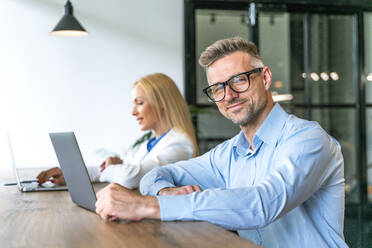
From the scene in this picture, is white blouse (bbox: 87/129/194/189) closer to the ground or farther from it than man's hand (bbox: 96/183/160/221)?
closer to the ground

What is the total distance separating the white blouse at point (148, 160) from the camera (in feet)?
7.99

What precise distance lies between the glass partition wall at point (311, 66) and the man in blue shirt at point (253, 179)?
319 cm

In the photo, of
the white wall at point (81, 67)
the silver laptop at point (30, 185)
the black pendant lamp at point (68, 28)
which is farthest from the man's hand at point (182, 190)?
the white wall at point (81, 67)

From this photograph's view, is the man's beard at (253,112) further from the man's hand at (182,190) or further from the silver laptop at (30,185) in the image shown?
the silver laptop at (30,185)

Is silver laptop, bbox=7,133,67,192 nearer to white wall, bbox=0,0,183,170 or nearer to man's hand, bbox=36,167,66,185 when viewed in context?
man's hand, bbox=36,167,66,185

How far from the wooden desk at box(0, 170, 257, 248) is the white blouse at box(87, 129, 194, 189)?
733 mm

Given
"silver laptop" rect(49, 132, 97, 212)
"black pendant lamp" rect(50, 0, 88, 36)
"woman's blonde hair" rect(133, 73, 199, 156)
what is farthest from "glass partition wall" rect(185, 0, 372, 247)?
"silver laptop" rect(49, 132, 97, 212)

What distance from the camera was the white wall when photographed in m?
4.72

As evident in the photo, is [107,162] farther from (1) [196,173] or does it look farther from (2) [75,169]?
(2) [75,169]

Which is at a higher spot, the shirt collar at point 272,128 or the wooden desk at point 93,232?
the shirt collar at point 272,128

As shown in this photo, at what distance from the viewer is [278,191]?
1.35 metres

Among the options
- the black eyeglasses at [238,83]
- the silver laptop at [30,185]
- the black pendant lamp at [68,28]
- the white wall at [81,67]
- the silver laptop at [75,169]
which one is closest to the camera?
the silver laptop at [75,169]

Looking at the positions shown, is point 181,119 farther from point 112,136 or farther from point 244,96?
point 112,136

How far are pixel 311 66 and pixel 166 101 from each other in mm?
2813
